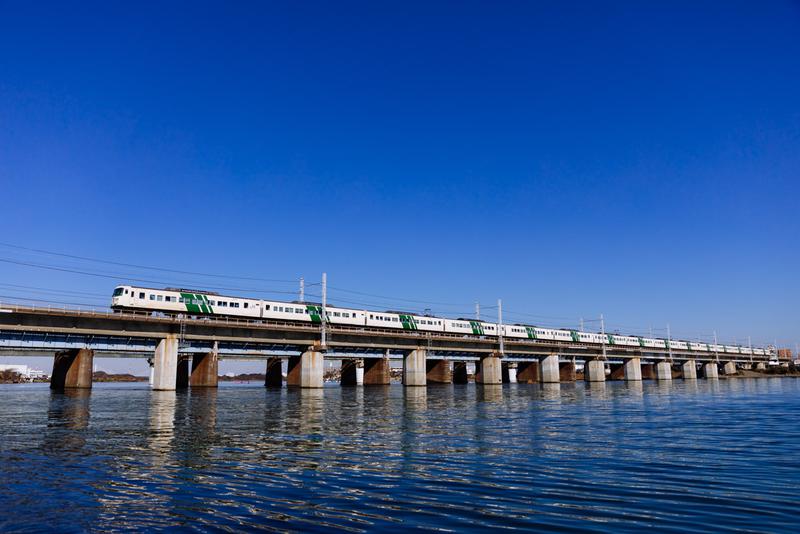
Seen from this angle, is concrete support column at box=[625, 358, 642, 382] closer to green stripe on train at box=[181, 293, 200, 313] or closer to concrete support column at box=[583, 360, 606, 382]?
concrete support column at box=[583, 360, 606, 382]

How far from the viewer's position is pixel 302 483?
14359mm

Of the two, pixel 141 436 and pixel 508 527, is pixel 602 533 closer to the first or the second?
pixel 508 527

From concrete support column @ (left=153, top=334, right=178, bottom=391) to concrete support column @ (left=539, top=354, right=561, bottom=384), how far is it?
84.3 metres

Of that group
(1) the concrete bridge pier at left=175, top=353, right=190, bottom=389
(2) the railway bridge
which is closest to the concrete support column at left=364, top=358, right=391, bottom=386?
(2) the railway bridge

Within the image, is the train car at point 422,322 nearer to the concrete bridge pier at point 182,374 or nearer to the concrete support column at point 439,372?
the concrete support column at point 439,372

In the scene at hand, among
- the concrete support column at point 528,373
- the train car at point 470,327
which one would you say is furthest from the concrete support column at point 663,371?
the train car at point 470,327

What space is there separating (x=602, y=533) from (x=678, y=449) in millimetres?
12720

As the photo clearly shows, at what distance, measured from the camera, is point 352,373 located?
116 metres

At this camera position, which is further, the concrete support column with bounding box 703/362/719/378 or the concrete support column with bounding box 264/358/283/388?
the concrete support column with bounding box 703/362/719/378

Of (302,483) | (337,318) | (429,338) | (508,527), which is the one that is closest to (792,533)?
(508,527)

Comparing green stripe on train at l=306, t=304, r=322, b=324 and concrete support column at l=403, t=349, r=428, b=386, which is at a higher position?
green stripe on train at l=306, t=304, r=322, b=324

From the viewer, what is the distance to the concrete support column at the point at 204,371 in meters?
87.6

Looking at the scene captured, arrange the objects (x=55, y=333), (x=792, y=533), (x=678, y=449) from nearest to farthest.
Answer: (x=792, y=533)
(x=678, y=449)
(x=55, y=333)

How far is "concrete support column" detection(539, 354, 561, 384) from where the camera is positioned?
122 metres
